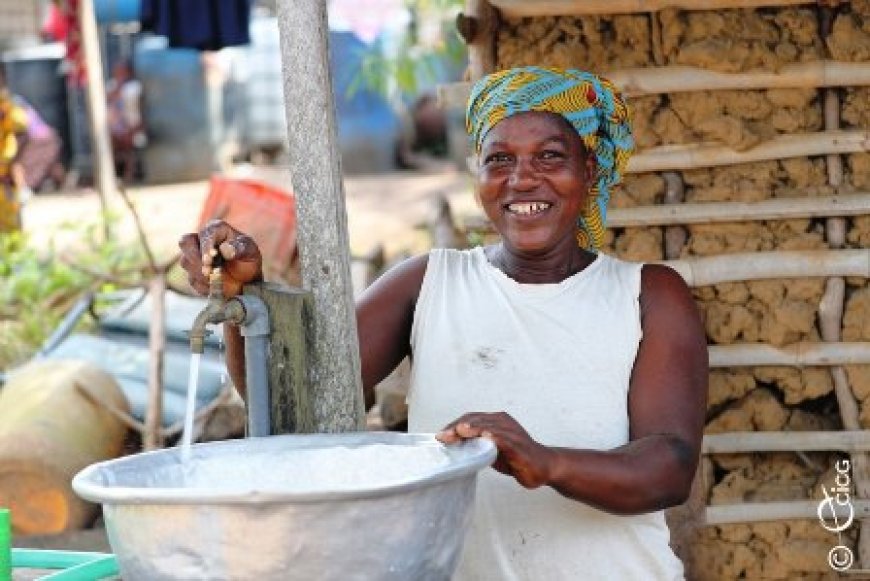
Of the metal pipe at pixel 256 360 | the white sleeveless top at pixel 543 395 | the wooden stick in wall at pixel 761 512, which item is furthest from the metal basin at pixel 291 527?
the wooden stick in wall at pixel 761 512

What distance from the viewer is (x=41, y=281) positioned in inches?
366

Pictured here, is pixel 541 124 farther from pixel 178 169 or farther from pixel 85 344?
pixel 178 169

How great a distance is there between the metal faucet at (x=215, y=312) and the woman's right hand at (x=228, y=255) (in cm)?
3

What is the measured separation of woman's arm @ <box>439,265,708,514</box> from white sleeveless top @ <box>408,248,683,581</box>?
0.04 meters

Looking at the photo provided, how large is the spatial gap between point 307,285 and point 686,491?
26.5 inches

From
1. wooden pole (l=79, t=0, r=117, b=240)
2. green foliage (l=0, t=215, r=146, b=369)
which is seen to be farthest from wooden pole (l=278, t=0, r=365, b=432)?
wooden pole (l=79, t=0, r=117, b=240)

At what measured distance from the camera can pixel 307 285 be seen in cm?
238

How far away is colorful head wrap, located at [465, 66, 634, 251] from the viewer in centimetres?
271

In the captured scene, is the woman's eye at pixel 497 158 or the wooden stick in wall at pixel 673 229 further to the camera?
the wooden stick in wall at pixel 673 229

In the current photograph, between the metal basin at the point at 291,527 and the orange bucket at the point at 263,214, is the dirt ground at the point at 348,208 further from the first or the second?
the metal basin at the point at 291,527

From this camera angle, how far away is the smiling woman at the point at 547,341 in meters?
2.67

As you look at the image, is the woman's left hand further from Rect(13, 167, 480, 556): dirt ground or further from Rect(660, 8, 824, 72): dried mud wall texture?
Rect(13, 167, 480, 556): dirt ground

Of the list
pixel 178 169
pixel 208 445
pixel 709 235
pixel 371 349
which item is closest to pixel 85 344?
pixel 709 235

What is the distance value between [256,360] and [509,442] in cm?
38
